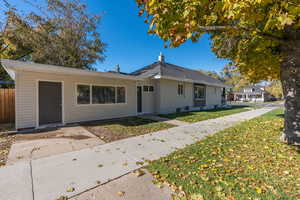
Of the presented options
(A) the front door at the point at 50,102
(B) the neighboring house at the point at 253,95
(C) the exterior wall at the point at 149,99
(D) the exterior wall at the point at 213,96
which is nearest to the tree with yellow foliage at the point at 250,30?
(C) the exterior wall at the point at 149,99

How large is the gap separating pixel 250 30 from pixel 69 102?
8379 mm

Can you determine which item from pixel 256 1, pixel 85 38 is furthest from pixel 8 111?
pixel 256 1

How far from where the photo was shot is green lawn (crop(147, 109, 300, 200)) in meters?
2.30

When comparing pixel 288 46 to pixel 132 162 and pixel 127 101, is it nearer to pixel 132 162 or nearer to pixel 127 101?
pixel 132 162

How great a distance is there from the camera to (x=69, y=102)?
769 centimetres

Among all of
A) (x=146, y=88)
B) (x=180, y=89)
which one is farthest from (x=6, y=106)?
(x=180, y=89)

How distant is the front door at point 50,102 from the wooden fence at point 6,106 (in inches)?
119

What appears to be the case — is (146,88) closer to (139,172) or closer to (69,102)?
(69,102)

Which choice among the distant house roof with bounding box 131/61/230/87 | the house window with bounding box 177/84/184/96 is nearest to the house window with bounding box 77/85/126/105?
the distant house roof with bounding box 131/61/230/87

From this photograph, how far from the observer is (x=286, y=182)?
8.45 ft

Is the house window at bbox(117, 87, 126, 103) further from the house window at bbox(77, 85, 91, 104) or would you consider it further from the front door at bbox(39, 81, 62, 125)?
the front door at bbox(39, 81, 62, 125)

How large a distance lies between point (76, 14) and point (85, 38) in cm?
225

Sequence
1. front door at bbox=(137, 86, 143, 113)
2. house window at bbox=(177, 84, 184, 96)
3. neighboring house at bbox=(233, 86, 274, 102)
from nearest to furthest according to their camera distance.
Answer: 1. front door at bbox=(137, 86, 143, 113)
2. house window at bbox=(177, 84, 184, 96)
3. neighboring house at bbox=(233, 86, 274, 102)

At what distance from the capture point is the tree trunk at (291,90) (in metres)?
3.96
